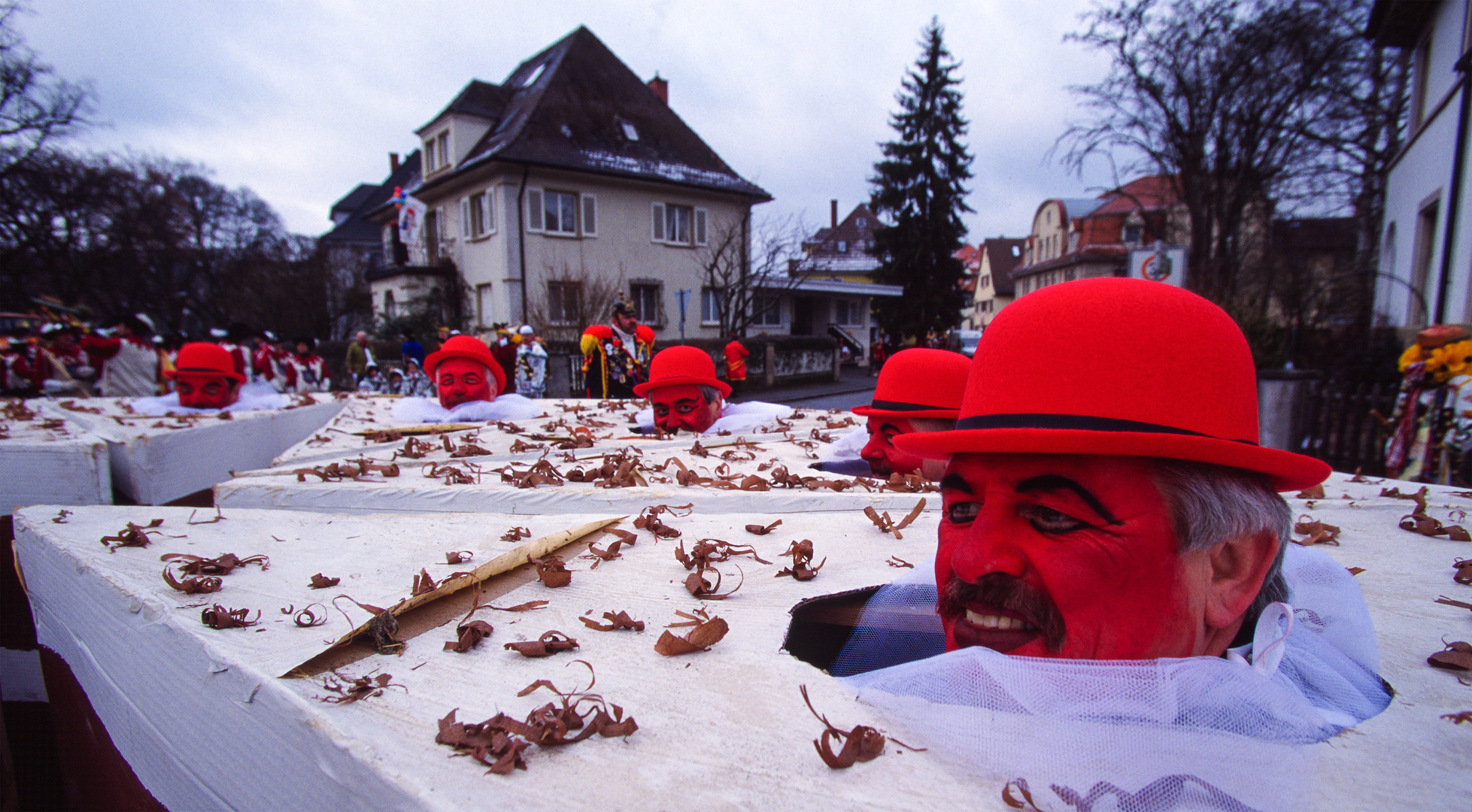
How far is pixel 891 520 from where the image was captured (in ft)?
6.75

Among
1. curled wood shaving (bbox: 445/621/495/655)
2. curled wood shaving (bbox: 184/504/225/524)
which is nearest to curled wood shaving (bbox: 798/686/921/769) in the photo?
curled wood shaving (bbox: 445/621/495/655)

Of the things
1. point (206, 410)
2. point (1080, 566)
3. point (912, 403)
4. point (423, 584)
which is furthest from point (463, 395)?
point (1080, 566)

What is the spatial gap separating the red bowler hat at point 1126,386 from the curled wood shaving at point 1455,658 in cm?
43

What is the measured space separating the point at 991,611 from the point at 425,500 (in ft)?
6.53

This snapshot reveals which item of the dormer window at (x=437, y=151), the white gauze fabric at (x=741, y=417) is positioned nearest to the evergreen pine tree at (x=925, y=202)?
the dormer window at (x=437, y=151)

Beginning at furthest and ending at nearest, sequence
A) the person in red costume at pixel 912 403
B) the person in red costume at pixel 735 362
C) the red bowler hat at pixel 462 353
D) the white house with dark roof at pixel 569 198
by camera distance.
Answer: the white house with dark roof at pixel 569 198
the person in red costume at pixel 735 362
the red bowler hat at pixel 462 353
the person in red costume at pixel 912 403

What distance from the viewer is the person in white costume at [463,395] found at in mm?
5043

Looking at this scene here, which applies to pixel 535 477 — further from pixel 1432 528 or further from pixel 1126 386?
pixel 1432 528

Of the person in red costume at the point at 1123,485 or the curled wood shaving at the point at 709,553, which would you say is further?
the curled wood shaving at the point at 709,553

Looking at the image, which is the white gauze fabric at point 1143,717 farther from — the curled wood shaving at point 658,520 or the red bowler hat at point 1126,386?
the curled wood shaving at point 658,520

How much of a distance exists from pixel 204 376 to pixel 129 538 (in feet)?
16.0

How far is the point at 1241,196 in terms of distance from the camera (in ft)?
65.7

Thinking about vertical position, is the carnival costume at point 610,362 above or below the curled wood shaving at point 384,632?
above

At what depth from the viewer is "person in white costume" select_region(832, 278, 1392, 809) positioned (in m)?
0.89
